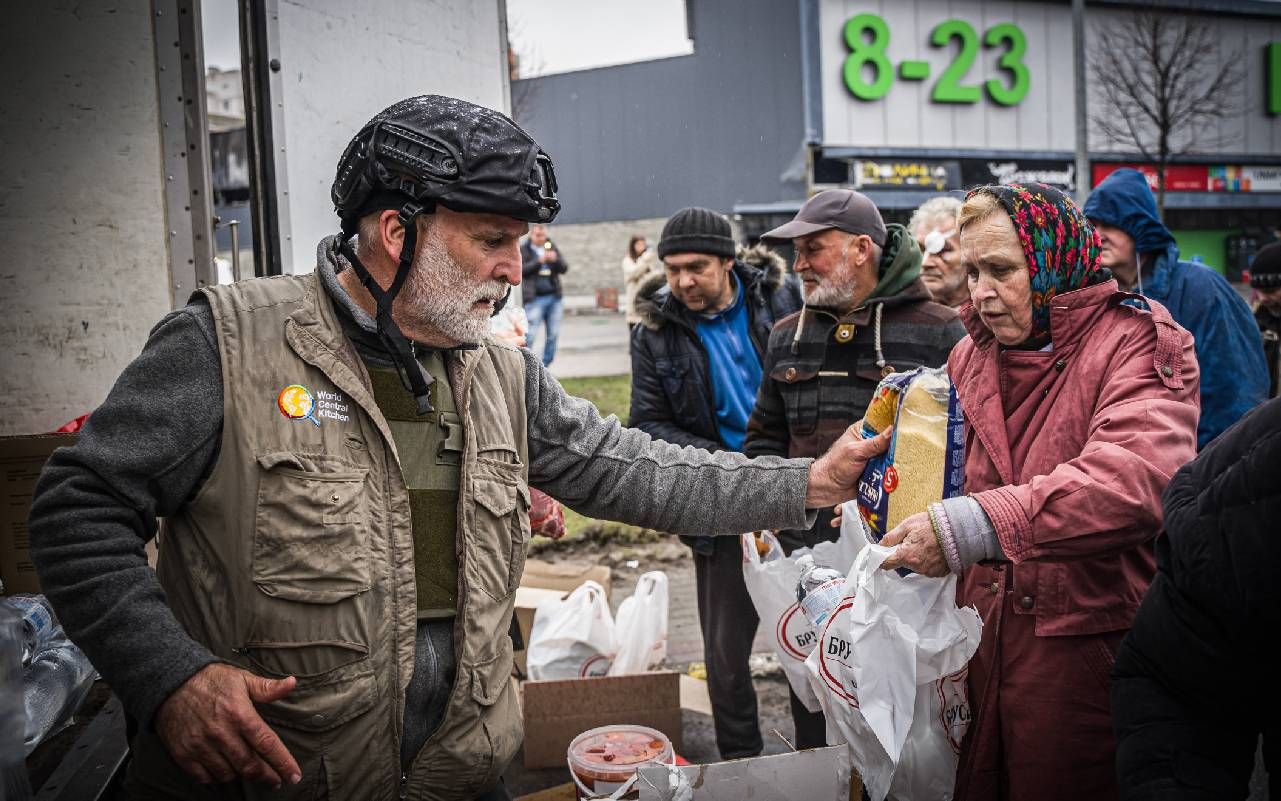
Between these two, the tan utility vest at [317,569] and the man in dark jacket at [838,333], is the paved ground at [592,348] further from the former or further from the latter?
the tan utility vest at [317,569]

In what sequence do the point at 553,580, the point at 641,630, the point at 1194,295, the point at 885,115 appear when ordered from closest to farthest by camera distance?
the point at 641,630
the point at 1194,295
the point at 553,580
the point at 885,115

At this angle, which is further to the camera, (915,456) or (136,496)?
(915,456)

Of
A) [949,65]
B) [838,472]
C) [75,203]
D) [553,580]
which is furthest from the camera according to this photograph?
[949,65]

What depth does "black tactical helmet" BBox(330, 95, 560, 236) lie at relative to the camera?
79.9 inches

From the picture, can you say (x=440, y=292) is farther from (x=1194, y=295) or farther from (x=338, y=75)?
(x=1194, y=295)

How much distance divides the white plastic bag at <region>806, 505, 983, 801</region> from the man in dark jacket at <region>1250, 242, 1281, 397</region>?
17.5 ft

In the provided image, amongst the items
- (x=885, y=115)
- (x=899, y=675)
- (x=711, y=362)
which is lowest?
(x=899, y=675)

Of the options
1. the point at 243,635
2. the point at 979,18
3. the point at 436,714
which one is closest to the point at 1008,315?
the point at 436,714

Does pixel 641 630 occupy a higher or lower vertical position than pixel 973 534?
lower

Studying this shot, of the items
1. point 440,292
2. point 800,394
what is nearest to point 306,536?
point 440,292

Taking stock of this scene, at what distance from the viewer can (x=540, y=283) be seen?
40.8 ft

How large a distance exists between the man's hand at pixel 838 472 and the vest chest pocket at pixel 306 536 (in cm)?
117

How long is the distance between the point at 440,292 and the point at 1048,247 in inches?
56.2

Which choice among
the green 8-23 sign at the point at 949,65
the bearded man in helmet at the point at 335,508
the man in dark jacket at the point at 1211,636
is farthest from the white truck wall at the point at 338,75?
the green 8-23 sign at the point at 949,65
